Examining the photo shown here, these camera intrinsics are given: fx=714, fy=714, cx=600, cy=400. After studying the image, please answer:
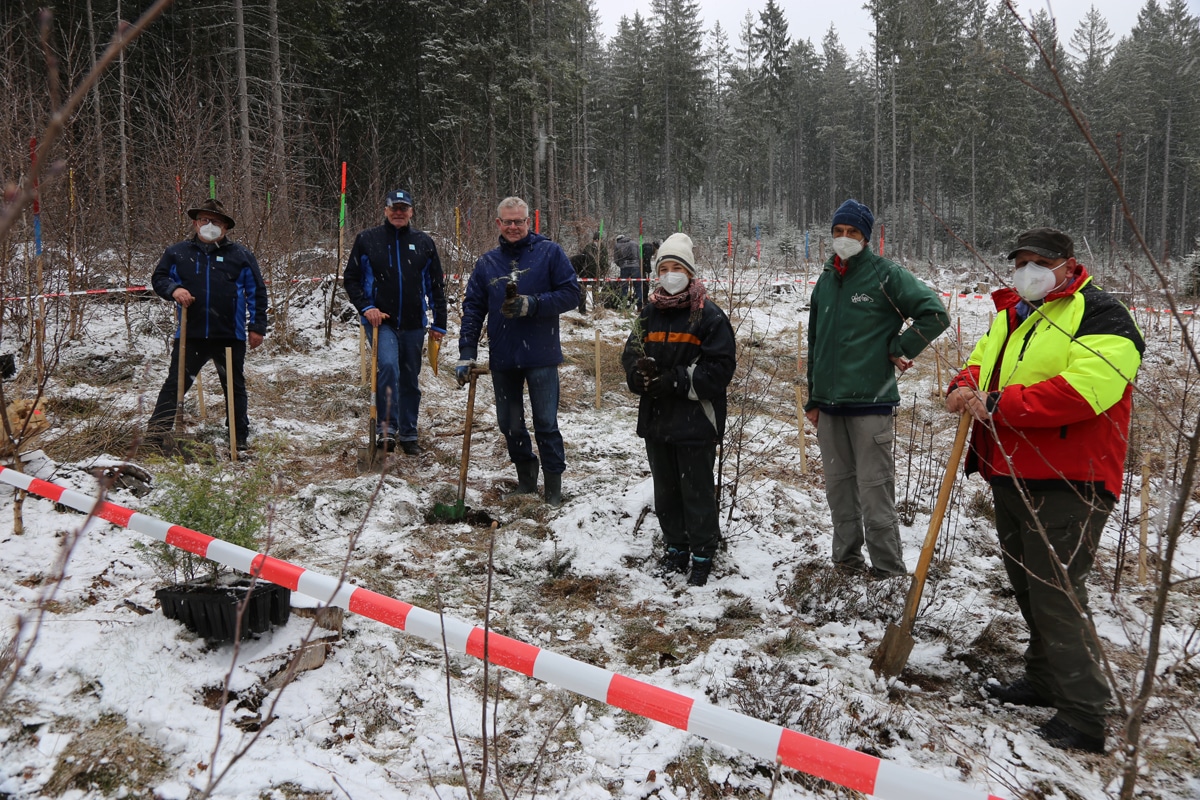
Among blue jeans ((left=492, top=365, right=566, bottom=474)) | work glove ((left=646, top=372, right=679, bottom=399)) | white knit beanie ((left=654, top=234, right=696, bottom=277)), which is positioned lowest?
blue jeans ((left=492, top=365, right=566, bottom=474))

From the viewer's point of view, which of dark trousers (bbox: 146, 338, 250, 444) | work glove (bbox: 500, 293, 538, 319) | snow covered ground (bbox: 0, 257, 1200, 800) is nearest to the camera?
snow covered ground (bbox: 0, 257, 1200, 800)

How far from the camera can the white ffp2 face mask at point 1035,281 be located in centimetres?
275

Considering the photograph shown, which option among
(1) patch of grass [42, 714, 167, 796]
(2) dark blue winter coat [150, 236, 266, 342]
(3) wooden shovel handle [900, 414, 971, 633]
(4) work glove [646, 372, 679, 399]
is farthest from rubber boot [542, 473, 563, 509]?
(1) patch of grass [42, 714, 167, 796]

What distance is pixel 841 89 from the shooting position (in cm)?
5194

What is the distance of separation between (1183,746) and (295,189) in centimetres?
1314

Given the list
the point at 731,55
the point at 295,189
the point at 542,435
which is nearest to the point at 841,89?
the point at 731,55

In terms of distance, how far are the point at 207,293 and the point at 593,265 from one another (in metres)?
9.65

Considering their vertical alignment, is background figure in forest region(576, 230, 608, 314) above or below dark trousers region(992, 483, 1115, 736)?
above

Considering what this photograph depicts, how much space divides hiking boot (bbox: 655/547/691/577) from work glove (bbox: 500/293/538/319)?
1772 mm

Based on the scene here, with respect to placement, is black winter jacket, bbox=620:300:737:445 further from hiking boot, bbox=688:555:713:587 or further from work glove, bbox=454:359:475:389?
work glove, bbox=454:359:475:389

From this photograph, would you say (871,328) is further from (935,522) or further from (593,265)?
(593,265)

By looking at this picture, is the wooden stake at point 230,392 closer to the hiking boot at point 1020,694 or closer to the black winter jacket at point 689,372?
the black winter jacket at point 689,372

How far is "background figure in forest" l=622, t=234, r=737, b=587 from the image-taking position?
3.78 m

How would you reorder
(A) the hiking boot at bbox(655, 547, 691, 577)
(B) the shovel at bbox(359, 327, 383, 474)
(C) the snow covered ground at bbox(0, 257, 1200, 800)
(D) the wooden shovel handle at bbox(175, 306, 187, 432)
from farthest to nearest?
1. (B) the shovel at bbox(359, 327, 383, 474)
2. (D) the wooden shovel handle at bbox(175, 306, 187, 432)
3. (A) the hiking boot at bbox(655, 547, 691, 577)
4. (C) the snow covered ground at bbox(0, 257, 1200, 800)
